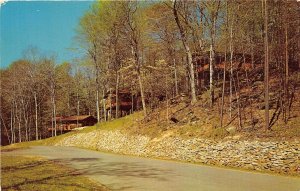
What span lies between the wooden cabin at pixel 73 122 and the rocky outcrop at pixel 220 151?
3312 centimetres

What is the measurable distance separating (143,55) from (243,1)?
71.3 ft

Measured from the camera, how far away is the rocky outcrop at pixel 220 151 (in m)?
15.3

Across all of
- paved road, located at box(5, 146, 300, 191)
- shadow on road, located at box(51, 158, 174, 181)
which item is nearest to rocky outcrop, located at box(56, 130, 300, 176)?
paved road, located at box(5, 146, 300, 191)

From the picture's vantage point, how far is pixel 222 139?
64.8ft

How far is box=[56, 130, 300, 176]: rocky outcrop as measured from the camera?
50.2 feet

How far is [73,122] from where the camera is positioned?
66.8 metres

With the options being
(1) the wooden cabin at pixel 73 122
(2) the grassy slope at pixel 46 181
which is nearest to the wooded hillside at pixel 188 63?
(1) the wooden cabin at pixel 73 122

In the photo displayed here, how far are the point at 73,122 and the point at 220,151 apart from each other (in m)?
50.9

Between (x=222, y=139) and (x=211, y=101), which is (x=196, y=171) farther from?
(x=211, y=101)

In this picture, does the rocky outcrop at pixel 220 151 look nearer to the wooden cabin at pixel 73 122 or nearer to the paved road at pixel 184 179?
the paved road at pixel 184 179

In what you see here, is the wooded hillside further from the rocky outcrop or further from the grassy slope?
the grassy slope

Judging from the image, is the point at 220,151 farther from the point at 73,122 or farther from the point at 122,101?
the point at 73,122

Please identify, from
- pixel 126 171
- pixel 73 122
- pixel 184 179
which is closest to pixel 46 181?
pixel 126 171

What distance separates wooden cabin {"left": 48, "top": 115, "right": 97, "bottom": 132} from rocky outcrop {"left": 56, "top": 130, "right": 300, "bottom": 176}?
109 feet
